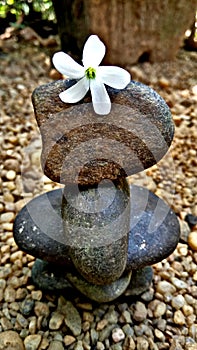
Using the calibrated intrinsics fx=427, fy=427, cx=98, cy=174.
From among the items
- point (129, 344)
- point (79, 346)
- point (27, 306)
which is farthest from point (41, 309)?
point (129, 344)

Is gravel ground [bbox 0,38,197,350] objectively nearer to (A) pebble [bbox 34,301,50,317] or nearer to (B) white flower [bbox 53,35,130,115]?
(A) pebble [bbox 34,301,50,317]

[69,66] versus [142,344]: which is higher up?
[69,66]

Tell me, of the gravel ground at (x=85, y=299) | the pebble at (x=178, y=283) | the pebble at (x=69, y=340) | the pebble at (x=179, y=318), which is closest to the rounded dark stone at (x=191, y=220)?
the gravel ground at (x=85, y=299)

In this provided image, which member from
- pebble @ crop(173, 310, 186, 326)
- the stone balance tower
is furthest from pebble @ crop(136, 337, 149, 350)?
the stone balance tower

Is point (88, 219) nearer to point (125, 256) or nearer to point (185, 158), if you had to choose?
point (125, 256)

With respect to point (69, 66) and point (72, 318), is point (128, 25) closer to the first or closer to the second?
point (69, 66)
